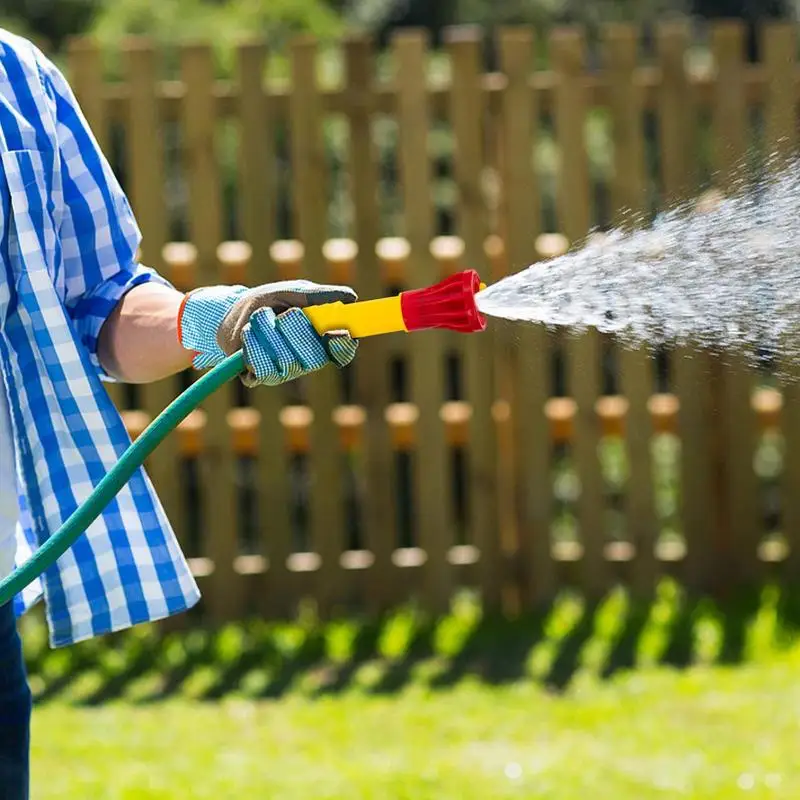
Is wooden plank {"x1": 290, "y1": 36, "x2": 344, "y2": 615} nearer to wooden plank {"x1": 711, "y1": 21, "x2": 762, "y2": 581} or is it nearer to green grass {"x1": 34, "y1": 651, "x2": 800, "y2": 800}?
green grass {"x1": 34, "y1": 651, "x2": 800, "y2": 800}

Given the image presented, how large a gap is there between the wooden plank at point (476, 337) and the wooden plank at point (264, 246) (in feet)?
2.29

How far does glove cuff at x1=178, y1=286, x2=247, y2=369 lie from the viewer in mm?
1932

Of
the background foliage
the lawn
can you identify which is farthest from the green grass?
the background foliage

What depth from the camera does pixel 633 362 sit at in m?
4.99

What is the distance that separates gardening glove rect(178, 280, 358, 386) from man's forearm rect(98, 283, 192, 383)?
0.18m

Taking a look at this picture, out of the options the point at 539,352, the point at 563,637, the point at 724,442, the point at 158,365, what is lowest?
the point at 563,637

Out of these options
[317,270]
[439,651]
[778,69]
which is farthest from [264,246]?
[778,69]

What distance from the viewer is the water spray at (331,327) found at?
1.79 metres

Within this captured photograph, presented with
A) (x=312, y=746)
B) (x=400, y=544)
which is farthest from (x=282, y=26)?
(x=312, y=746)

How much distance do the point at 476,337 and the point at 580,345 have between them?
0.39m

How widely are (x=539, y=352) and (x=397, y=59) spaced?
120 cm

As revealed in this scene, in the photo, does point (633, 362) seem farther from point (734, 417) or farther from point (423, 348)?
point (423, 348)

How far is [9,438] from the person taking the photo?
207cm

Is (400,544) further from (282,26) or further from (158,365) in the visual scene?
(158,365)
